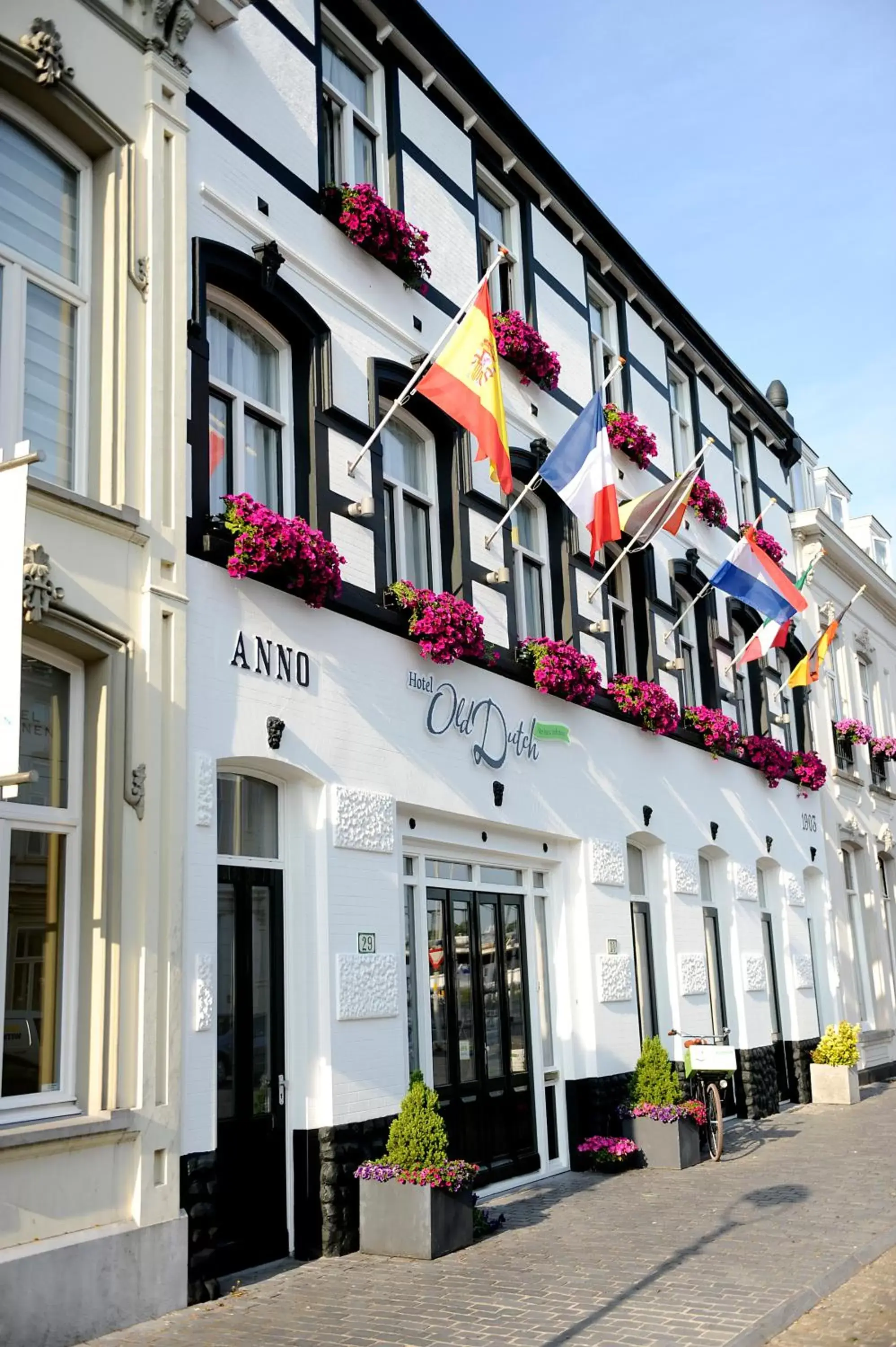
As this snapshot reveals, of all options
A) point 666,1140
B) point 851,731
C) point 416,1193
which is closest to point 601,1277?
point 416,1193

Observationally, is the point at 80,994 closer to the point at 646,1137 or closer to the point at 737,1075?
the point at 646,1137

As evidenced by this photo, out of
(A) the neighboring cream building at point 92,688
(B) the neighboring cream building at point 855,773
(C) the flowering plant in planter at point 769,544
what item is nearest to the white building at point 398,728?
(A) the neighboring cream building at point 92,688

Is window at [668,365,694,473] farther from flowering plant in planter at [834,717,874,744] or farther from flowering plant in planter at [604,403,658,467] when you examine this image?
flowering plant in planter at [834,717,874,744]

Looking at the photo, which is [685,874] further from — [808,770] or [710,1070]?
[808,770]

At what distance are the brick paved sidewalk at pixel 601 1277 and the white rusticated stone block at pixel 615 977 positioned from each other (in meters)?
1.97

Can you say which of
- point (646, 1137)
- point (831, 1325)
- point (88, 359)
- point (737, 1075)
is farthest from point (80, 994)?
point (737, 1075)

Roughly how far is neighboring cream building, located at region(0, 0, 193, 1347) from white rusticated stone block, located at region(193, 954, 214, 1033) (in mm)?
214

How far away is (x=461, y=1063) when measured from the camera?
1137 cm

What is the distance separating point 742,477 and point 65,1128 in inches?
674

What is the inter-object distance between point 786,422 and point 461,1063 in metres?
15.6

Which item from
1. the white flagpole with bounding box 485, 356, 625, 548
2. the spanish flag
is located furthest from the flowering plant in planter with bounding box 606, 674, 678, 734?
the spanish flag

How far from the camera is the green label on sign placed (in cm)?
1308

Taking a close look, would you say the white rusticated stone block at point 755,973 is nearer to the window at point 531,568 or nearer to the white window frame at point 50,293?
the window at point 531,568

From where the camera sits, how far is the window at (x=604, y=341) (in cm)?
1667
